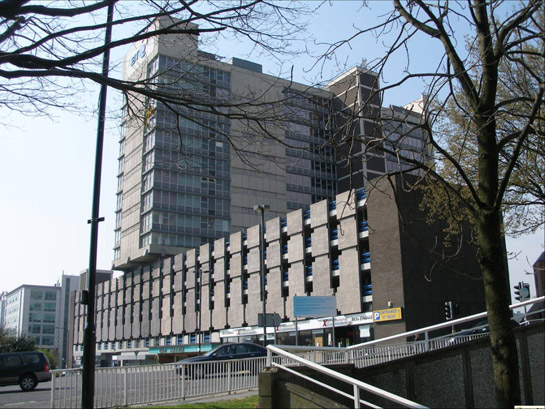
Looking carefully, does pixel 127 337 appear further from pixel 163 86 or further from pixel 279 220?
pixel 163 86

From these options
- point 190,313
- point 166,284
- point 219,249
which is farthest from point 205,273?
point 166,284

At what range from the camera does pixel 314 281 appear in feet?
171

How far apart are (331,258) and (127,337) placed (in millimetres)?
48494

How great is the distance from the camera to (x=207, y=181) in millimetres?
85062

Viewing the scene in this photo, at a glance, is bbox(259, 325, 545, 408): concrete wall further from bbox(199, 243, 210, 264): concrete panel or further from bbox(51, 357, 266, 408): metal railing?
bbox(199, 243, 210, 264): concrete panel

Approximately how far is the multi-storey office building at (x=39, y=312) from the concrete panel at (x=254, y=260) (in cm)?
10671

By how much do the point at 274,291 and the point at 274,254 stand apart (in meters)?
3.74

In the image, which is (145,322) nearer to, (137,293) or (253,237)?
(137,293)

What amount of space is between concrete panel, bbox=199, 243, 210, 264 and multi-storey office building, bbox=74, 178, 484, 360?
0.12 meters

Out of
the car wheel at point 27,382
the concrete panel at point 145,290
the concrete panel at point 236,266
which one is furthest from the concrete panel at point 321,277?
the concrete panel at point 145,290

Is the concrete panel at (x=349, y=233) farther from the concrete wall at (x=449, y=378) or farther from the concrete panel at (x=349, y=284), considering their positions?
the concrete wall at (x=449, y=378)

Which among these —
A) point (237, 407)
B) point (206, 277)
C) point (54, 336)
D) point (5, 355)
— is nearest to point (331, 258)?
point (206, 277)

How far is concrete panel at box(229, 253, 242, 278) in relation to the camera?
207ft

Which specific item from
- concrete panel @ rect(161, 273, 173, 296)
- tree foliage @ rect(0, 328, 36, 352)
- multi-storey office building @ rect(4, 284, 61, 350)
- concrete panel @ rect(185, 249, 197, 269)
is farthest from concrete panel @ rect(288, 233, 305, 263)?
multi-storey office building @ rect(4, 284, 61, 350)
